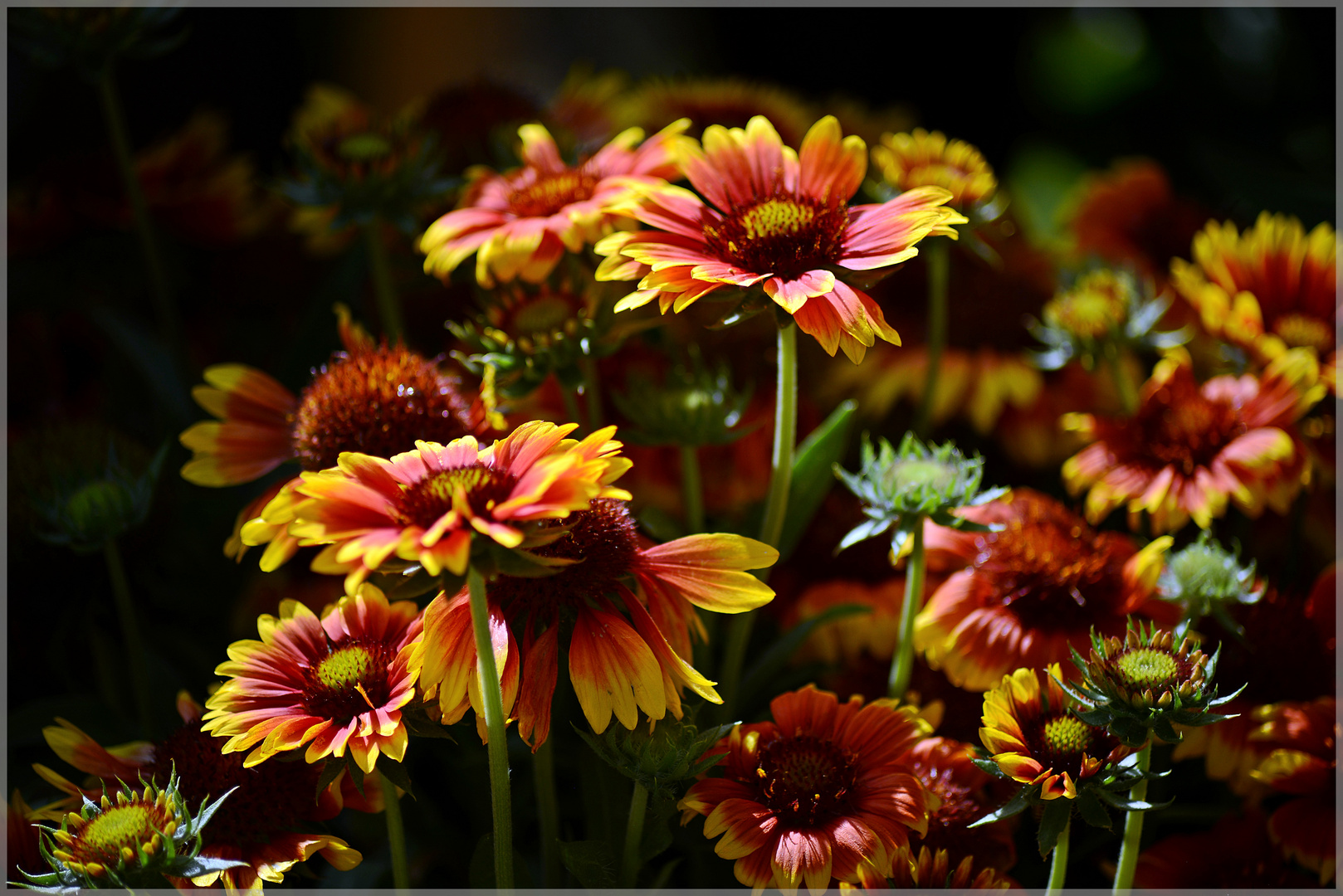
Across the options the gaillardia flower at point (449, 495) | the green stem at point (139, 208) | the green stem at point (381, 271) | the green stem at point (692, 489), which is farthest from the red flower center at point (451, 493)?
the green stem at point (139, 208)

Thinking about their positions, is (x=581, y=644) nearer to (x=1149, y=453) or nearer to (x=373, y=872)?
(x=373, y=872)

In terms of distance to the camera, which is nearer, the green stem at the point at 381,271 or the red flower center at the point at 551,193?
the red flower center at the point at 551,193

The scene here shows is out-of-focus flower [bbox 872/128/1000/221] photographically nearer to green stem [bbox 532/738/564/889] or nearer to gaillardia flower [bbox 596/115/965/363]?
gaillardia flower [bbox 596/115/965/363]

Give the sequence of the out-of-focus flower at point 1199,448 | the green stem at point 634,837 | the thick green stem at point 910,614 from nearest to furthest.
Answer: the green stem at point 634,837 → the thick green stem at point 910,614 → the out-of-focus flower at point 1199,448

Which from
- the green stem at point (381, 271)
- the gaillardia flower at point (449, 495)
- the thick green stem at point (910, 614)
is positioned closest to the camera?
the gaillardia flower at point (449, 495)

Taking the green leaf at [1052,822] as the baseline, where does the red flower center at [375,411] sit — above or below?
above

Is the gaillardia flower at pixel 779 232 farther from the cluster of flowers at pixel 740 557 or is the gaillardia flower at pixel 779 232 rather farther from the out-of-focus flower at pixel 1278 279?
the out-of-focus flower at pixel 1278 279

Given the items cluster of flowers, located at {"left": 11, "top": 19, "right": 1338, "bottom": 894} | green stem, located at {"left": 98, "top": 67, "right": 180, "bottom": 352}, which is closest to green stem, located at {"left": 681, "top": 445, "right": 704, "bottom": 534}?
cluster of flowers, located at {"left": 11, "top": 19, "right": 1338, "bottom": 894}
